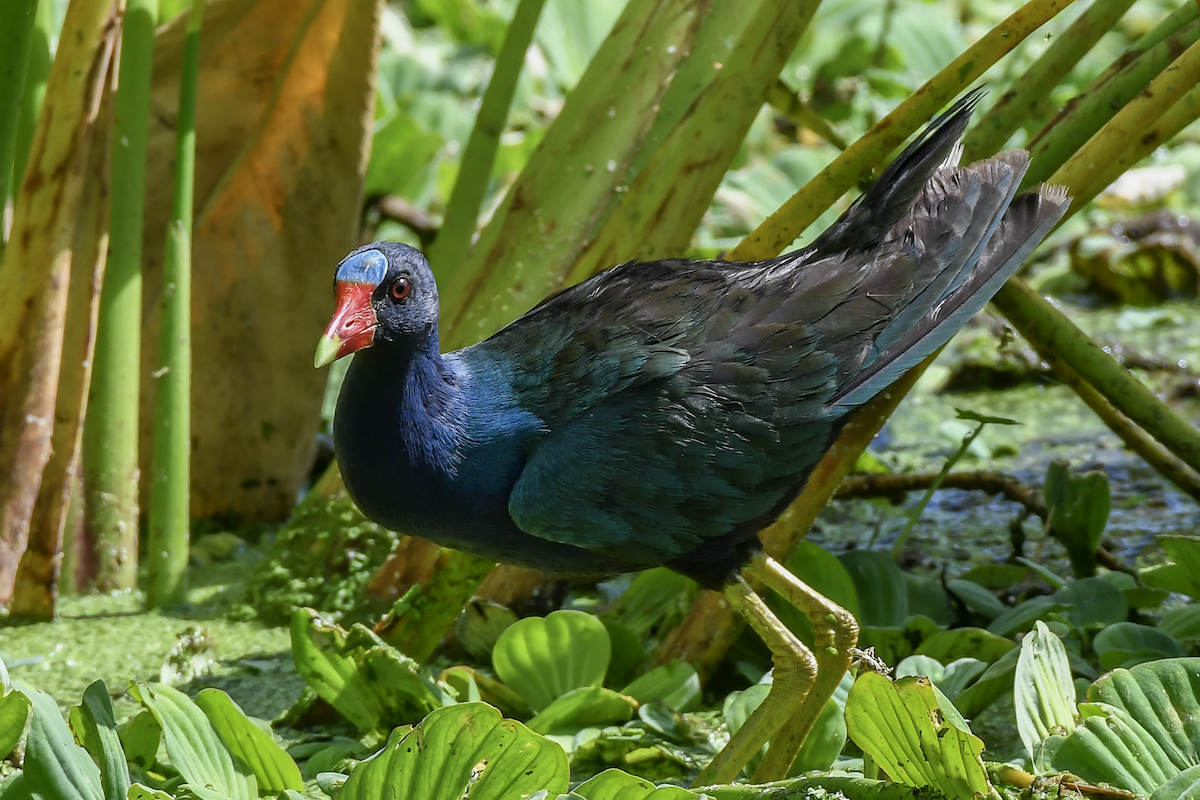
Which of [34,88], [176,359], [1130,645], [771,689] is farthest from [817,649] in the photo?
[34,88]

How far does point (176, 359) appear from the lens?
241 centimetres

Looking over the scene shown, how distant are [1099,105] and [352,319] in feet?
4.00

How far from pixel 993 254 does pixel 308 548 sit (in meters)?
1.41

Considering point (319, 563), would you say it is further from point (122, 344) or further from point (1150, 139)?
point (1150, 139)

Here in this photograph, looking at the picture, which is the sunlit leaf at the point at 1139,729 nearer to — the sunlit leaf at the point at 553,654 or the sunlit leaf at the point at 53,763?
the sunlit leaf at the point at 553,654

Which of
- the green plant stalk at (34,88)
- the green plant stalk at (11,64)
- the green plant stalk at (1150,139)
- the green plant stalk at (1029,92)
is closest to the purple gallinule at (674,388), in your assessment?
the green plant stalk at (1150,139)

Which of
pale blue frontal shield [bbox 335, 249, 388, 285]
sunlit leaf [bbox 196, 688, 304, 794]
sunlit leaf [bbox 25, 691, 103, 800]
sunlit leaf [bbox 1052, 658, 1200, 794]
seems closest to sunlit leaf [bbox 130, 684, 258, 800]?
sunlit leaf [bbox 196, 688, 304, 794]

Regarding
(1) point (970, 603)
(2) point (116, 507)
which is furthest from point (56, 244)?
(1) point (970, 603)

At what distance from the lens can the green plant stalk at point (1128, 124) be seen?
1827mm

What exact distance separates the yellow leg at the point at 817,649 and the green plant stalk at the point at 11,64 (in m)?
1.28

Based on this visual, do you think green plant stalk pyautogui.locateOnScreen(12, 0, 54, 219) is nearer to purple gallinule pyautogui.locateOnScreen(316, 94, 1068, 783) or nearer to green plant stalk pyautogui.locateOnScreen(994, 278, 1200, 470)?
purple gallinule pyautogui.locateOnScreen(316, 94, 1068, 783)

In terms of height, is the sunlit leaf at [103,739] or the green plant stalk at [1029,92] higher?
the green plant stalk at [1029,92]

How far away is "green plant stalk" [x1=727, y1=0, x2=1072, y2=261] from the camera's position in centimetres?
183

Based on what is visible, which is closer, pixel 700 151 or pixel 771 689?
pixel 771 689
